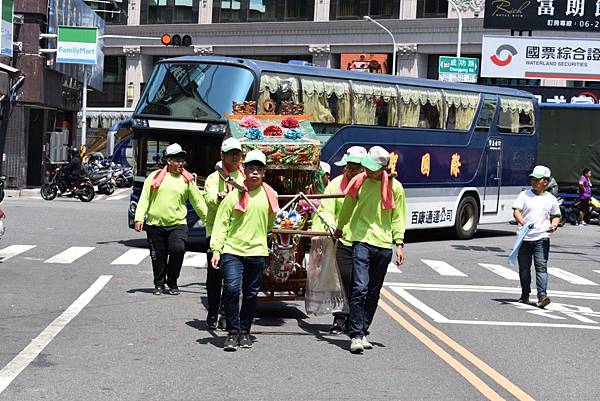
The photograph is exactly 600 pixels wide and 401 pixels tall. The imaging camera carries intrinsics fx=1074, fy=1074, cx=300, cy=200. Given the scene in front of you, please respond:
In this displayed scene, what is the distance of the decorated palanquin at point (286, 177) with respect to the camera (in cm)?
1227

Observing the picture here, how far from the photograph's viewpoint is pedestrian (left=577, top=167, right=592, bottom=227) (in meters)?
35.4

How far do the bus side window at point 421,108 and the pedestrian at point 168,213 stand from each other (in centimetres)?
1121

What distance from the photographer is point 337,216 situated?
11758 mm

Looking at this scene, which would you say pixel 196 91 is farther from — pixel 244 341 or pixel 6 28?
pixel 6 28

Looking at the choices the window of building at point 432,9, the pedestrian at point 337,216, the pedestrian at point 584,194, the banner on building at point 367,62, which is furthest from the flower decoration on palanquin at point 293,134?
the banner on building at point 367,62

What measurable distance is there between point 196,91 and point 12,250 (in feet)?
14.9

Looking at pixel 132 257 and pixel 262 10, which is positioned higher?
pixel 262 10

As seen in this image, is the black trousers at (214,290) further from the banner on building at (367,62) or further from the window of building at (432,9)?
the banner on building at (367,62)

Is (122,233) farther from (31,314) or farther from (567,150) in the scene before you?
(567,150)

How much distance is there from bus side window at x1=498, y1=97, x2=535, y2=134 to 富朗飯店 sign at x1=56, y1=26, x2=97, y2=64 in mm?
19013

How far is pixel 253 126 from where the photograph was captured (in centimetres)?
1293

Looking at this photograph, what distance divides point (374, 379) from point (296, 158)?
4316 millimetres

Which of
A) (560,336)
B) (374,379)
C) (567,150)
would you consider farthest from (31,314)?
(567,150)

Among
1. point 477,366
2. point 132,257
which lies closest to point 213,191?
point 477,366
